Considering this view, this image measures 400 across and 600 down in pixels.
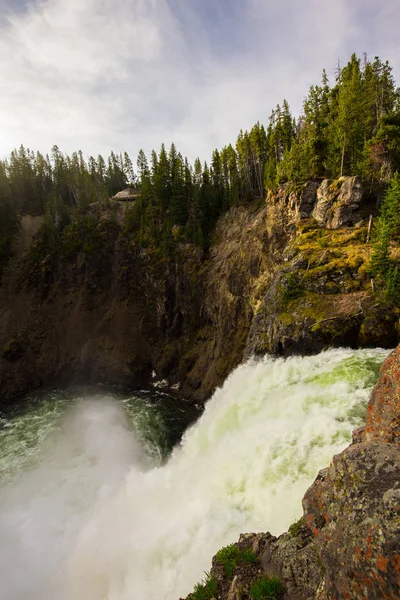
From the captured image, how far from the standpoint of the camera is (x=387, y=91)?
138ft

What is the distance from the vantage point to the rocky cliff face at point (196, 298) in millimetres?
25219

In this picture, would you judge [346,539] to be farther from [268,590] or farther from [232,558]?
[232,558]

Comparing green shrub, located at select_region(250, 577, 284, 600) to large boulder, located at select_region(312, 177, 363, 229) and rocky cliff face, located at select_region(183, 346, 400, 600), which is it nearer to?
rocky cliff face, located at select_region(183, 346, 400, 600)

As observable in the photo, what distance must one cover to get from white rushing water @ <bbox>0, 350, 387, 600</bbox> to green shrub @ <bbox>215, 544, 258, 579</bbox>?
90.0 inches

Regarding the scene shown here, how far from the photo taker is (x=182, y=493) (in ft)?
50.3

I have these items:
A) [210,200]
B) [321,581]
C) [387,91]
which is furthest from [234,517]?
[387,91]

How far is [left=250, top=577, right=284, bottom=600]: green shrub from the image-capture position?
6.89 metres

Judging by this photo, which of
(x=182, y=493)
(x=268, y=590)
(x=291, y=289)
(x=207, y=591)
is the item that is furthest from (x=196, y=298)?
(x=268, y=590)

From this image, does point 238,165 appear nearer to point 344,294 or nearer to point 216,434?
point 344,294

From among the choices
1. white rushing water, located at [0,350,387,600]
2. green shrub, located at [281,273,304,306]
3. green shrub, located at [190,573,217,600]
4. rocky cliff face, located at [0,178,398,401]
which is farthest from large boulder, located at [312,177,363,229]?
green shrub, located at [190,573,217,600]

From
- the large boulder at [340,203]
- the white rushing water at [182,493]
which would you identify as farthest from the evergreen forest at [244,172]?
the white rushing water at [182,493]

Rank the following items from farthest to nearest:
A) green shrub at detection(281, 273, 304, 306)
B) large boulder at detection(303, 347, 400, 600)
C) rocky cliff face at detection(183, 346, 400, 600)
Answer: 1. green shrub at detection(281, 273, 304, 306)
2. rocky cliff face at detection(183, 346, 400, 600)
3. large boulder at detection(303, 347, 400, 600)

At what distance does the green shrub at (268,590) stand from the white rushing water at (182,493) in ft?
12.0

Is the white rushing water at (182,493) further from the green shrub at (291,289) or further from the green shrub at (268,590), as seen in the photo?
the green shrub at (291,289)
